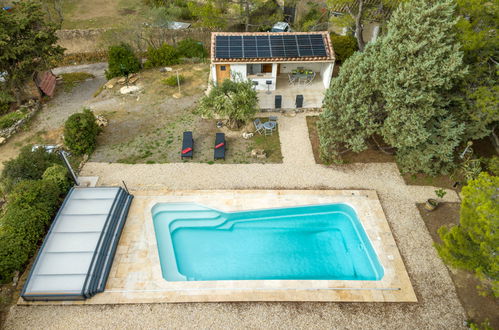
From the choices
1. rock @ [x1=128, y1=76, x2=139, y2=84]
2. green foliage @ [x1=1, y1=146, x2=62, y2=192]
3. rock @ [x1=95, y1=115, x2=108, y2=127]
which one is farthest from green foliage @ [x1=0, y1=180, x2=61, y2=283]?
rock @ [x1=128, y1=76, x2=139, y2=84]

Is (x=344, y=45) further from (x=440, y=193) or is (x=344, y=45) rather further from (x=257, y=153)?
(x=440, y=193)

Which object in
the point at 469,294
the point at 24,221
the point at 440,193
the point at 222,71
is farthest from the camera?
the point at 222,71

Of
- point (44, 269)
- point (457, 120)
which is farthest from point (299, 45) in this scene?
point (44, 269)

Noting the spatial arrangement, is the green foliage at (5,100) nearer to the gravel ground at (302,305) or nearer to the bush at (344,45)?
the gravel ground at (302,305)

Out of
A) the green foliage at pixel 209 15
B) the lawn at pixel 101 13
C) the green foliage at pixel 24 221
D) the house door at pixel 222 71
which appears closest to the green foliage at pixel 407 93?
the house door at pixel 222 71

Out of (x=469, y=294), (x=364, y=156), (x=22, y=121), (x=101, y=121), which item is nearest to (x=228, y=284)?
(x=469, y=294)

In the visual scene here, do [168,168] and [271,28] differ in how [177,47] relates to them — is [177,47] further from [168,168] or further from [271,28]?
[168,168]
